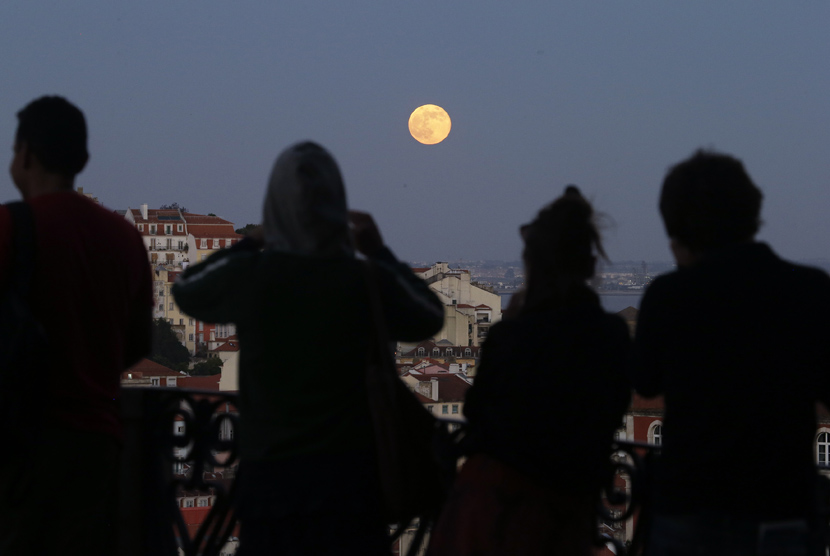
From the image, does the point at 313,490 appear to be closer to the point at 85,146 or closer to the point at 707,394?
the point at 707,394

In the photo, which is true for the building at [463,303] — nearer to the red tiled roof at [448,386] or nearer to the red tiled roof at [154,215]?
the red tiled roof at [448,386]

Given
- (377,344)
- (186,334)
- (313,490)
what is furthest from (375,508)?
(186,334)

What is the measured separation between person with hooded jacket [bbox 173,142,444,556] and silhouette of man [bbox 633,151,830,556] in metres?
0.58

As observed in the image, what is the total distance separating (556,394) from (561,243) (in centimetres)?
34

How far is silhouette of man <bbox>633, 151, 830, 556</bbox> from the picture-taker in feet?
5.58

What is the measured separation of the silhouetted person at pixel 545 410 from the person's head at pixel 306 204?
16.4 inches

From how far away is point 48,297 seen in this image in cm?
211

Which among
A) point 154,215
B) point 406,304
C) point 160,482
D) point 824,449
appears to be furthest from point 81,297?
point 154,215

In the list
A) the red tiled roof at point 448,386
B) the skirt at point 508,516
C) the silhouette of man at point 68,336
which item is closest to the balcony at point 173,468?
the silhouette of man at point 68,336

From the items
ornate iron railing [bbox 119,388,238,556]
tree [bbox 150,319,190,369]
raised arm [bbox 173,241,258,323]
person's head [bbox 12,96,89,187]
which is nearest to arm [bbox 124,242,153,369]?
person's head [bbox 12,96,89,187]

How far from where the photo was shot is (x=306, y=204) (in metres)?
1.91

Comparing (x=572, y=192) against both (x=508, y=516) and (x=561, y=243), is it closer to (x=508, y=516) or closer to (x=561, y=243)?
(x=561, y=243)

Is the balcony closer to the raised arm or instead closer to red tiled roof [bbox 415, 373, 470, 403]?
the raised arm

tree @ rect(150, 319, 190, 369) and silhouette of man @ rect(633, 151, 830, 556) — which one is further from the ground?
silhouette of man @ rect(633, 151, 830, 556)
